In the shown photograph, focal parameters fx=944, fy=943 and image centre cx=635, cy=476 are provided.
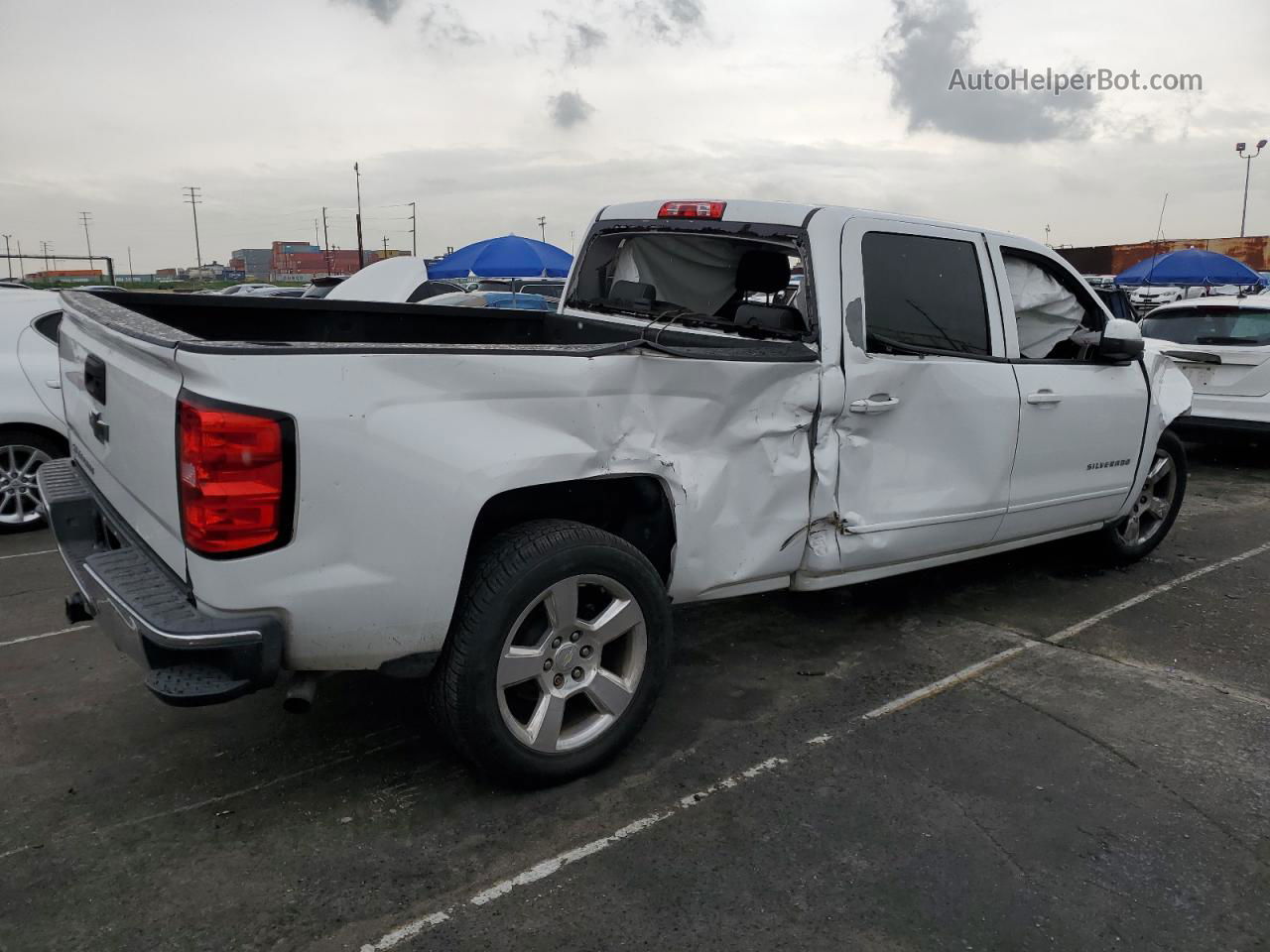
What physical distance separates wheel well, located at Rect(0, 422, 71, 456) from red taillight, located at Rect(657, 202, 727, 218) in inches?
162

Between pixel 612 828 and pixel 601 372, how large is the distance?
134cm

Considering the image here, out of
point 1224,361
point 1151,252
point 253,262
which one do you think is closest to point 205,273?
point 253,262

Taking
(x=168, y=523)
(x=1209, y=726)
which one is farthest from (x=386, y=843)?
(x=1209, y=726)

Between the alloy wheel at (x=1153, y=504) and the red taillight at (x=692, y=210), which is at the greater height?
the red taillight at (x=692, y=210)

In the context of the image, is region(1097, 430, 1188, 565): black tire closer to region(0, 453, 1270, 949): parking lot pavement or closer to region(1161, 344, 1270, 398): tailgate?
region(0, 453, 1270, 949): parking lot pavement

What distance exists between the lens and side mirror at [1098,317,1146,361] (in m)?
4.44

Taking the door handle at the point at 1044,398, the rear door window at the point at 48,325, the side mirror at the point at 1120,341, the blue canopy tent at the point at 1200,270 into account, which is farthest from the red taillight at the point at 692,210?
the blue canopy tent at the point at 1200,270

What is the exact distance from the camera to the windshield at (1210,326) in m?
8.39

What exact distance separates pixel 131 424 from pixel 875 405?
8.20 ft

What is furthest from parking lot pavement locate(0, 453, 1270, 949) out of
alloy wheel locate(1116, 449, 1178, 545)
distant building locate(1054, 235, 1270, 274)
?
distant building locate(1054, 235, 1270, 274)

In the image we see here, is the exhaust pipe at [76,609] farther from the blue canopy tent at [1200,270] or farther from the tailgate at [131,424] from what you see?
the blue canopy tent at [1200,270]

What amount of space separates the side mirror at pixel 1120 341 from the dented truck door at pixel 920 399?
69 cm

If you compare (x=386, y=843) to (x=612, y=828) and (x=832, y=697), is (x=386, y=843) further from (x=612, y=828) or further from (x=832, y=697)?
(x=832, y=697)

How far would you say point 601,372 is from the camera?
111 inches
